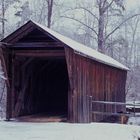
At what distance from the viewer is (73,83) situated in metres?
15.4

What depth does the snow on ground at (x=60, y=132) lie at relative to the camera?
453 inches

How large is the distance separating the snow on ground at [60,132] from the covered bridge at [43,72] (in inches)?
62.4

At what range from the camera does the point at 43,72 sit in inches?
779

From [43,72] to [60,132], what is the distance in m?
7.51

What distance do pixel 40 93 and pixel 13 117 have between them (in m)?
3.23

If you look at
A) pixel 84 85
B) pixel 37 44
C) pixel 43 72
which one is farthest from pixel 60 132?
pixel 43 72

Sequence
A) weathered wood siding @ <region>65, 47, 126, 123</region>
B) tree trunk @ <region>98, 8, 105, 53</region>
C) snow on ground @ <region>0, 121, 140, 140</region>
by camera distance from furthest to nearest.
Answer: tree trunk @ <region>98, 8, 105, 53</region> → weathered wood siding @ <region>65, 47, 126, 123</region> → snow on ground @ <region>0, 121, 140, 140</region>

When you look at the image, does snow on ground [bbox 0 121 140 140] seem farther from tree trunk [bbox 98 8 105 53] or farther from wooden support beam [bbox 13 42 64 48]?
tree trunk [bbox 98 8 105 53]

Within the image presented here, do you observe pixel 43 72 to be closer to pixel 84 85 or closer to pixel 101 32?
pixel 84 85

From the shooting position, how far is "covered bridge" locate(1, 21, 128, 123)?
15.5 meters

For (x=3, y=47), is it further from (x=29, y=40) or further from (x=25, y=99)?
(x=25, y=99)

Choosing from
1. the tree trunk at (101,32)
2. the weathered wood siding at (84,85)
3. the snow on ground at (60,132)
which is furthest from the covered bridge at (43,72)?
the tree trunk at (101,32)

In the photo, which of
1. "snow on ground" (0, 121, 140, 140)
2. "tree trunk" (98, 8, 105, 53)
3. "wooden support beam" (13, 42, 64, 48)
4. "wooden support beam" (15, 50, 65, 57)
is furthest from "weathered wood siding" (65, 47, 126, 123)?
"tree trunk" (98, 8, 105, 53)

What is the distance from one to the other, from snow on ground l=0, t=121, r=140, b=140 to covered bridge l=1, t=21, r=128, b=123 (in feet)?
5.20
